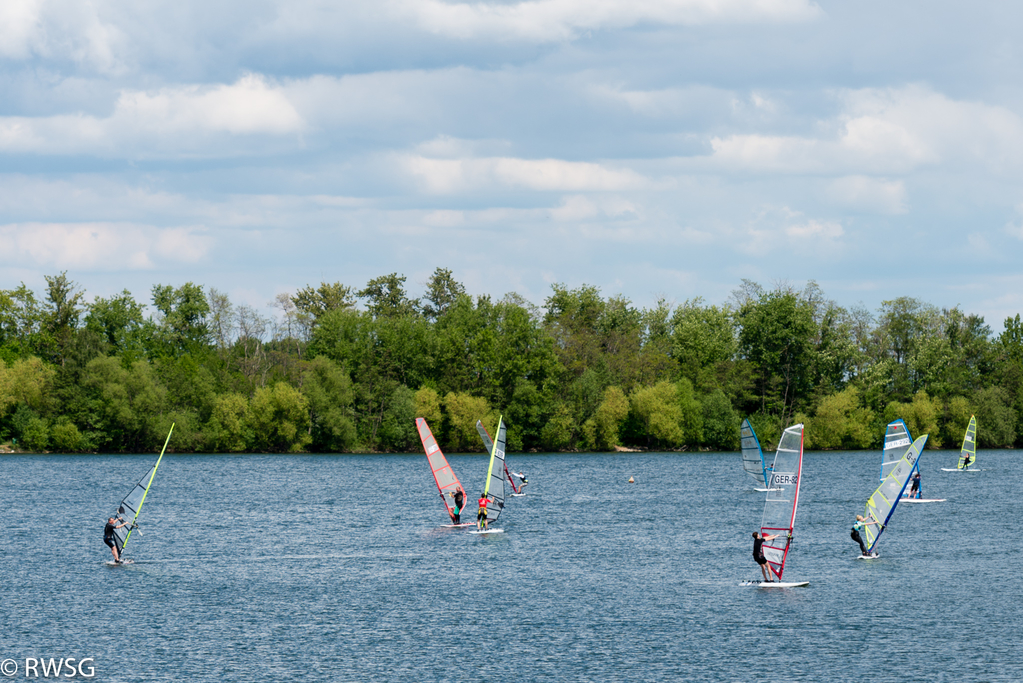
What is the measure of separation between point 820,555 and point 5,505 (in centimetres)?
4897

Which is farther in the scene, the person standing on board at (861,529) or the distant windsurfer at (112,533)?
the person standing on board at (861,529)

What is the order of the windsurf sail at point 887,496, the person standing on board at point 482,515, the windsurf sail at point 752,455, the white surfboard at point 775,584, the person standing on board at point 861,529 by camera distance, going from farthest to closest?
the windsurf sail at point 752,455 → the person standing on board at point 482,515 → the person standing on board at point 861,529 → the windsurf sail at point 887,496 → the white surfboard at point 775,584

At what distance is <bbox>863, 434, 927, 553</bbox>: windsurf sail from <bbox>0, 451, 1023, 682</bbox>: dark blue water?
1.53 m

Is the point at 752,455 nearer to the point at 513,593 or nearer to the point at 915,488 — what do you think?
the point at 915,488

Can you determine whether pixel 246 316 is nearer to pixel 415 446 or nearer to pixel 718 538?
pixel 415 446

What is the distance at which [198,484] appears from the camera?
84.1 metres

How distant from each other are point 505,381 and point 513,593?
89.0 meters

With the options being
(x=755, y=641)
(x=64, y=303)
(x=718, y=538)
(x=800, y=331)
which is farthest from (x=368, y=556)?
(x=64, y=303)

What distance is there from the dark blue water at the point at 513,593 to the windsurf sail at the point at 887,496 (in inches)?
60.1

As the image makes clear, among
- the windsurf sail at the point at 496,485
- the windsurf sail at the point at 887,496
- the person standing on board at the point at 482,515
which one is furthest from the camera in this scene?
the windsurf sail at the point at 496,485

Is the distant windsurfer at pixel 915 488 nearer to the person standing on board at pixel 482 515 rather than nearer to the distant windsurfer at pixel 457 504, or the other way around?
the person standing on board at pixel 482 515

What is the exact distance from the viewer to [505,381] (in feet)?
419

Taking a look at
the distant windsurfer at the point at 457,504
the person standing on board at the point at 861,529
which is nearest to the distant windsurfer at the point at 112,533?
the distant windsurfer at the point at 457,504

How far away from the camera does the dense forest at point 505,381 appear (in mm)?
119562
